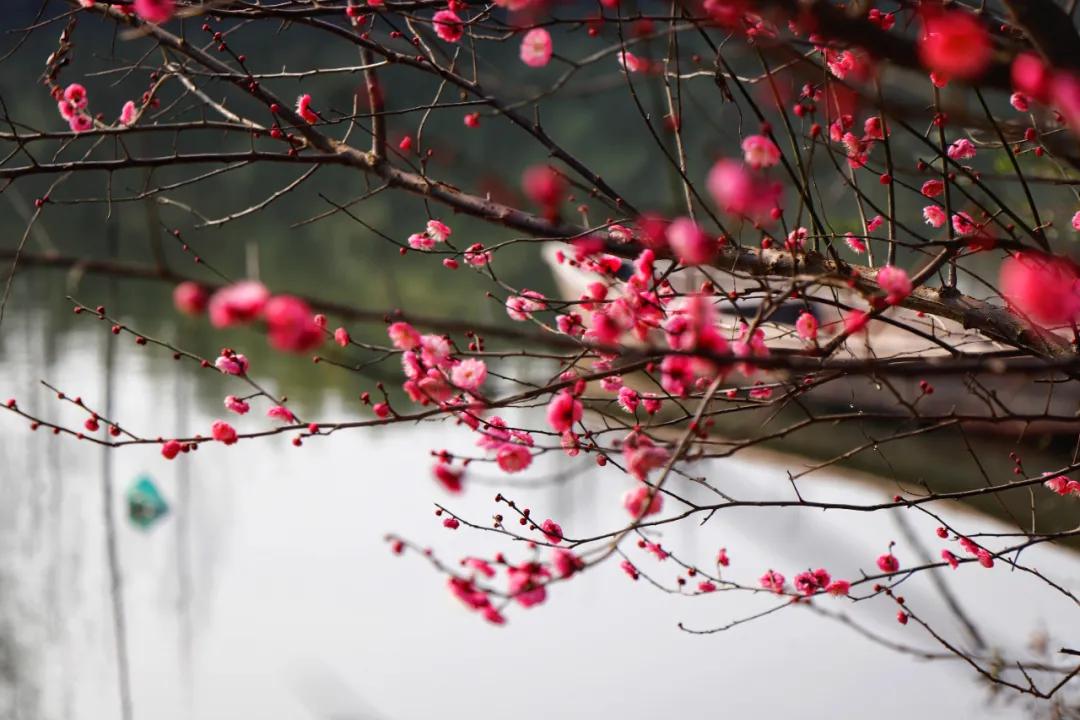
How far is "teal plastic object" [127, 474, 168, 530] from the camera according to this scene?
6461mm

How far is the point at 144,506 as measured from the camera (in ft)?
21.2

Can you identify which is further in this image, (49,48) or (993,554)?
(49,48)

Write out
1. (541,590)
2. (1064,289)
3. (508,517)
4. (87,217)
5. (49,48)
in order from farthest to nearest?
1. (49,48)
2. (87,217)
3. (508,517)
4. (541,590)
5. (1064,289)

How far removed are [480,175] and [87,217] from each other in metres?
14.4

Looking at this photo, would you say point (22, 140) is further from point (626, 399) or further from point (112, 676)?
point (112, 676)

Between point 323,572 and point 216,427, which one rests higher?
point 323,572

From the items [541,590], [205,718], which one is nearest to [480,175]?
[541,590]

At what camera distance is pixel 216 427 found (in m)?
1.79

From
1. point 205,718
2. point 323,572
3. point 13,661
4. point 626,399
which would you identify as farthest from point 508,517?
point 626,399

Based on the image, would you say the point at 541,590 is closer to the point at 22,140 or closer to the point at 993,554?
the point at 993,554

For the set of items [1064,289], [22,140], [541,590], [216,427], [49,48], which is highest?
[49,48]

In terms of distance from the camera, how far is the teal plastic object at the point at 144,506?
6461 millimetres

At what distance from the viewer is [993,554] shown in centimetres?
173

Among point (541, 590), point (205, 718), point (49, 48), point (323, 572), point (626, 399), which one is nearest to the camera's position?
point (541, 590)
